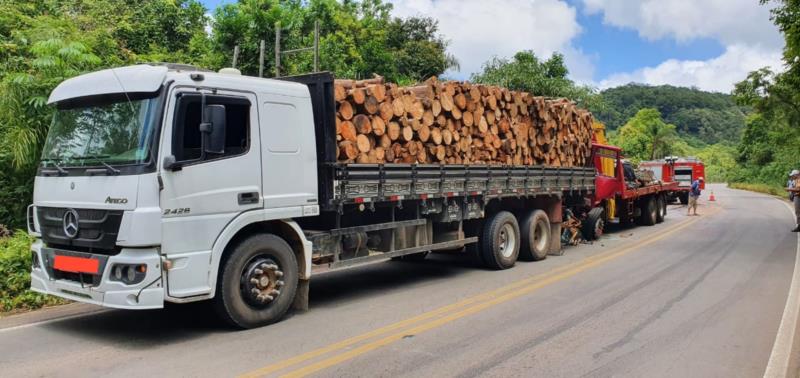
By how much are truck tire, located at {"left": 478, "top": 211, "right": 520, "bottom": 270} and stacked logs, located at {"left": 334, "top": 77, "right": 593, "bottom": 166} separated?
1.03 metres

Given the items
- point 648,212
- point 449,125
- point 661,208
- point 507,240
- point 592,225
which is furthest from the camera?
point 661,208

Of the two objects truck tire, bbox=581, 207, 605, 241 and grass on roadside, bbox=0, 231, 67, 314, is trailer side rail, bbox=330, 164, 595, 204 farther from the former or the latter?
grass on roadside, bbox=0, 231, 67, 314

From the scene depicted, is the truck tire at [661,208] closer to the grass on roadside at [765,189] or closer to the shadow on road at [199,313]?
the shadow on road at [199,313]

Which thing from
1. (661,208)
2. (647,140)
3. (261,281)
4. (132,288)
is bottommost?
(661,208)

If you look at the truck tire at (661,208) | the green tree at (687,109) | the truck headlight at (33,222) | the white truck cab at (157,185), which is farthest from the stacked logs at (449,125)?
the green tree at (687,109)

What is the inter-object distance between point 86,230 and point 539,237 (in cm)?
805

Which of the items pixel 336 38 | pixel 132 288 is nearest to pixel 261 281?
pixel 132 288

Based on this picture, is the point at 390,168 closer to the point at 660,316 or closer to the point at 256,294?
the point at 256,294

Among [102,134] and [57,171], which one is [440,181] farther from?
[57,171]

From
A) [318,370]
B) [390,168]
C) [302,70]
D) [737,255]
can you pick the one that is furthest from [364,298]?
[302,70]

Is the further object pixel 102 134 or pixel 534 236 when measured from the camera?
pixel 534 236

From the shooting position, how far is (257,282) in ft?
19.9

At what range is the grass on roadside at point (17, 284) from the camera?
7148 millimetres

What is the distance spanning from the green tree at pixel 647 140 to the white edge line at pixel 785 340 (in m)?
50.5
